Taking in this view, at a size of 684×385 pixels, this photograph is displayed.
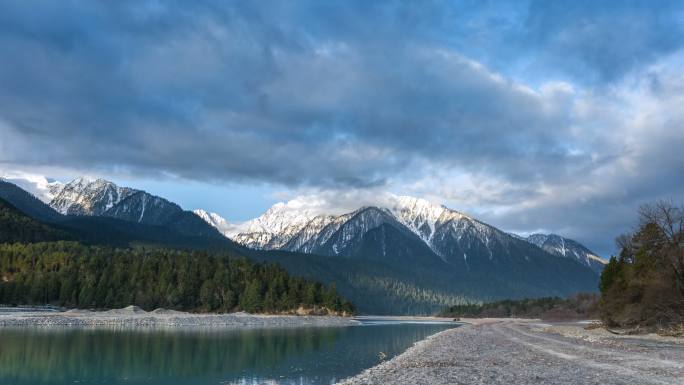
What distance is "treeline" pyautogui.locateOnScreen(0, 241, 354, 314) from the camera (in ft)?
468

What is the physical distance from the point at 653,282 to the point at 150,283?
128455 mm

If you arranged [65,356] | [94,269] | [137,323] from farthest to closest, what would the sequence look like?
1. [94,269]
2. [137,323]
3. [65,356]

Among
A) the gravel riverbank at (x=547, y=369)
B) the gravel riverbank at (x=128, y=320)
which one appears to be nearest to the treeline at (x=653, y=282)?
the gravel riverbank at (x=547, y=369)

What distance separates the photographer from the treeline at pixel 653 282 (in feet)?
208

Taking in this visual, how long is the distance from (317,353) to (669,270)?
4343 centimetres

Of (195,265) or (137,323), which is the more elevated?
(195,265)

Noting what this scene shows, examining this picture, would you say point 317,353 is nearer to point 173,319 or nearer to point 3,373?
point 3,373

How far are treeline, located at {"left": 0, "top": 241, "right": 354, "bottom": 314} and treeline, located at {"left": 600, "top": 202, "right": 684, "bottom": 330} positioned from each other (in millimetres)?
99306

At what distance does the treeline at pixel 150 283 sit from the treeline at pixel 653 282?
99306 mm

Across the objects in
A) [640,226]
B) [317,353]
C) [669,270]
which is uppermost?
[640,226]

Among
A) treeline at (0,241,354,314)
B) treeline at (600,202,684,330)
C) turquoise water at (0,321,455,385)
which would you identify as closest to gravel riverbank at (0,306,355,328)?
treeline at (0,241,354,314)

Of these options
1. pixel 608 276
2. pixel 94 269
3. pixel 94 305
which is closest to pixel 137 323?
pixel 94 305

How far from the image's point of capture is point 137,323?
107000 mm

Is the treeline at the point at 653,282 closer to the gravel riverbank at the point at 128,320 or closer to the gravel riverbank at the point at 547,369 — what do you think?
the gravel riverbank at the point at 547,369
